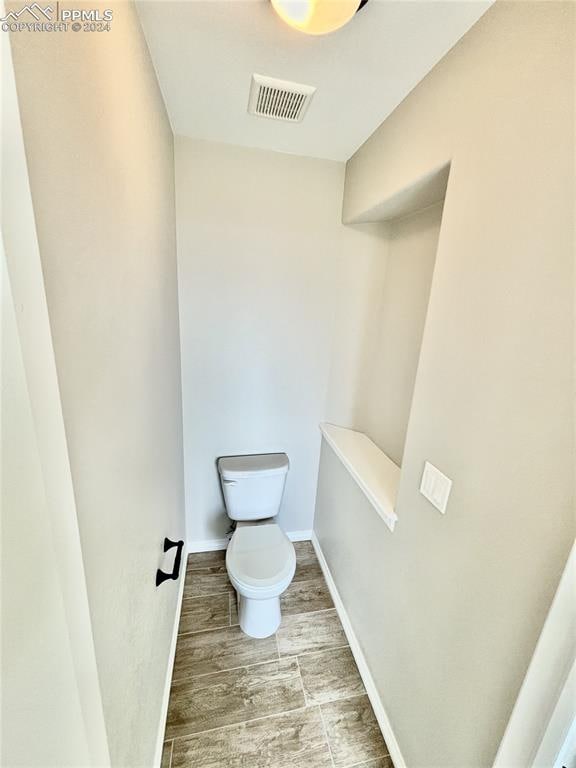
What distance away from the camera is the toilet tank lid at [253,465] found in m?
1.76

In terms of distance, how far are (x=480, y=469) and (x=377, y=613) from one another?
0.92 m

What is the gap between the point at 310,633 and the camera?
1.57 metres

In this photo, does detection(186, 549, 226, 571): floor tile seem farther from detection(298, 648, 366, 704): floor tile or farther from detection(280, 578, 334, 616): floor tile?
detection(298, 648, 366, 704): floor tile

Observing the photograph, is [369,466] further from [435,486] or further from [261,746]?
[261,746]

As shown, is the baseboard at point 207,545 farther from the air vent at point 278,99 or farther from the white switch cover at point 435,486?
the air vent at point 278,99

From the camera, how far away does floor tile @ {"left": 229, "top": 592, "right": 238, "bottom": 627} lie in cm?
162

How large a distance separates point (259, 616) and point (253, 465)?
74cm

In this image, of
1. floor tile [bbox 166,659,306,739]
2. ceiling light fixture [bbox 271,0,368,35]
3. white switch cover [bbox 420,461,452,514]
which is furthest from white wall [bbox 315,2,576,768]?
floor tile [bbox 166,659,306,739]

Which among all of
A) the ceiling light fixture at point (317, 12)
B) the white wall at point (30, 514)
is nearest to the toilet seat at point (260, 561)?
the white wall at point (30, 514)

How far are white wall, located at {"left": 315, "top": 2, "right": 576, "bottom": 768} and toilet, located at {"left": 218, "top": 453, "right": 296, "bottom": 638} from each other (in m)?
0.58

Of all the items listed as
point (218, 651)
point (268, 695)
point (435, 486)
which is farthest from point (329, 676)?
point (435, 486)

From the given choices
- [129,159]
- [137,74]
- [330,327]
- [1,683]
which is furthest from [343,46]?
[1,683]

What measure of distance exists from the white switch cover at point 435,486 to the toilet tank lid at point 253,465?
0.97m

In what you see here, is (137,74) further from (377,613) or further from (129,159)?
(377,613)
